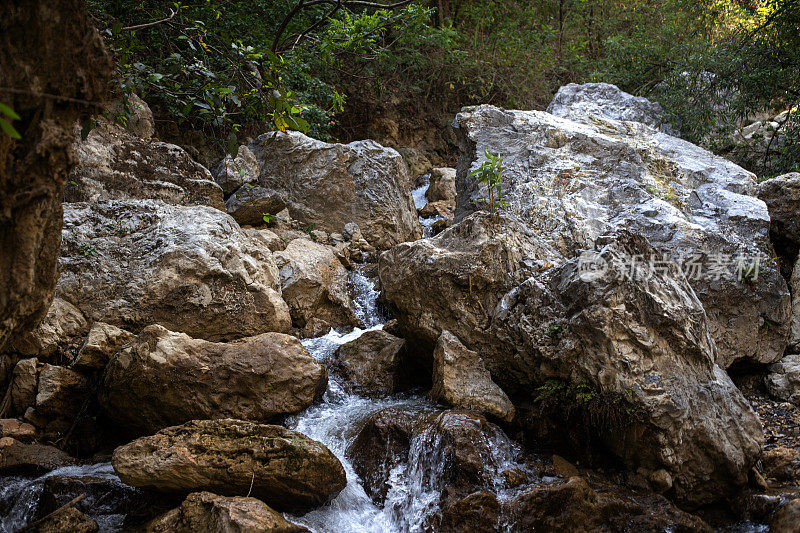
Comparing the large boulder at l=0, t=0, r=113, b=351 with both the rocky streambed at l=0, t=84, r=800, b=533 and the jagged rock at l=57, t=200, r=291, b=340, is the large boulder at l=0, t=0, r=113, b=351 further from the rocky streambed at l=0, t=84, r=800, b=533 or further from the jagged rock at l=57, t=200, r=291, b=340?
the jagged rock at l=57, t=200, r=291, b=340

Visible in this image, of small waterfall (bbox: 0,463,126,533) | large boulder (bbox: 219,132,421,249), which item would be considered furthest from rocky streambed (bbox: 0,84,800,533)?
large boulder (bbox: 219,132,421,249)

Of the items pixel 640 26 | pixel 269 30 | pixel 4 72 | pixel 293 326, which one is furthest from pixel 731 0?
pixel 4 72

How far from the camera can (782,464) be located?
424 cm

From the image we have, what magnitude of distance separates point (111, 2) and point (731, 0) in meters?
13.4

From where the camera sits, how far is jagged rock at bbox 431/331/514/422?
4.63 m

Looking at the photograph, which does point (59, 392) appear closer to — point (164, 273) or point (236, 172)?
point (164, 273)

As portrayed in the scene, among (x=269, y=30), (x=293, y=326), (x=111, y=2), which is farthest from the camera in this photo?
(x=269, y=30)

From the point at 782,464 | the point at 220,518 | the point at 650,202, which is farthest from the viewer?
the point at 650,202

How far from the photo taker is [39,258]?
2475 millimetres

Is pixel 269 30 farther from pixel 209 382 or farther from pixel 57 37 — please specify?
pixel 57 37

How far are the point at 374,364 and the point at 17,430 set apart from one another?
10.9 ft

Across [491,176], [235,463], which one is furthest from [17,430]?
[491,176]

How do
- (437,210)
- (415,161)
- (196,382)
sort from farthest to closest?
(415,161), (437,210), (196,382)

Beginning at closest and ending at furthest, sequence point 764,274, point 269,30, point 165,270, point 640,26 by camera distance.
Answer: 1. point 165,270
2. point 764,274
3. point 269,30
4. point 640,26
